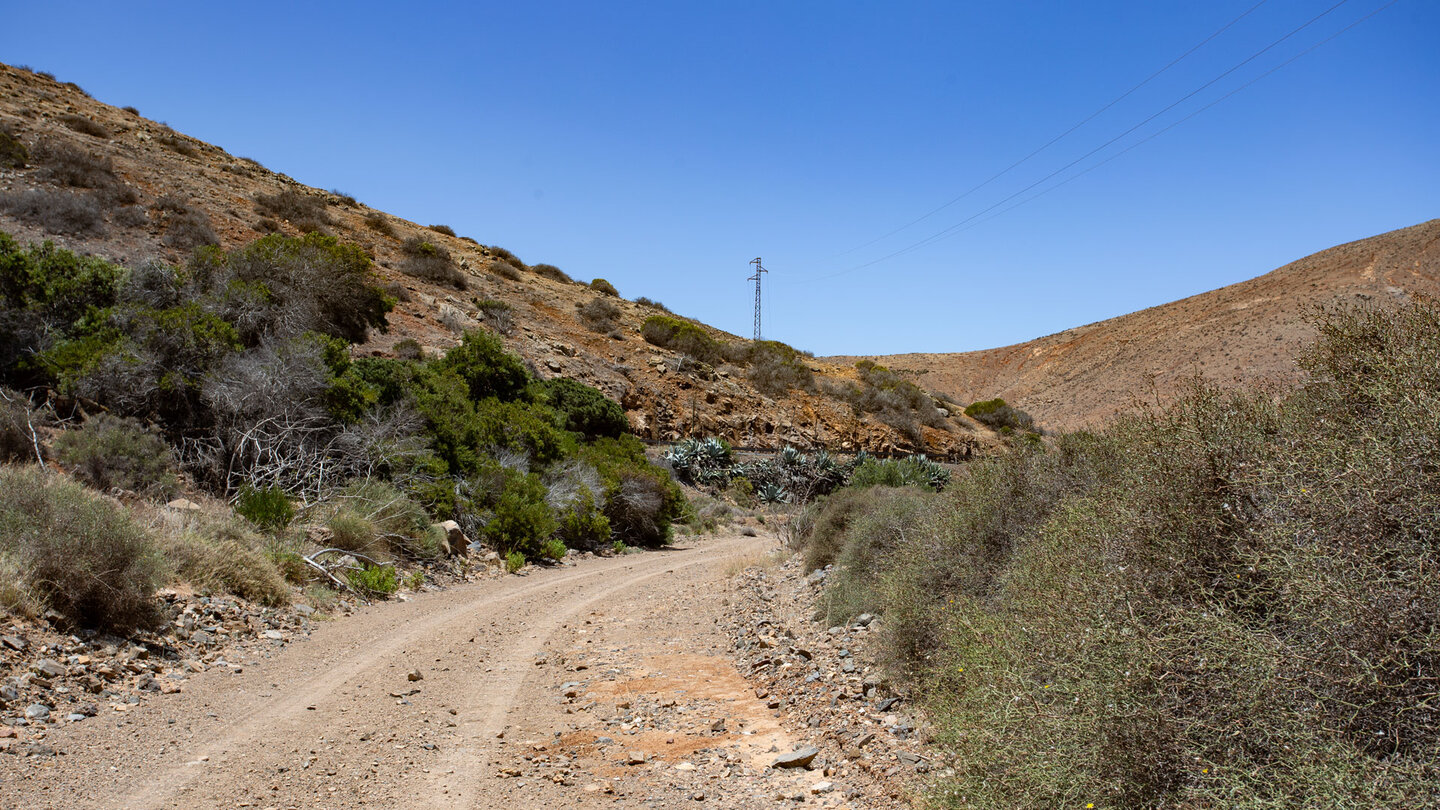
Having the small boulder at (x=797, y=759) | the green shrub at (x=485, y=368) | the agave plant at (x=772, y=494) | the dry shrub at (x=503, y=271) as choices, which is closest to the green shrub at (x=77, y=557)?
the small boulder at (x=797, y=759)

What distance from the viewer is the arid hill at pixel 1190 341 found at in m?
49.0

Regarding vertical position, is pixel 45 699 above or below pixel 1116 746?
below

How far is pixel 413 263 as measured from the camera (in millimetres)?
33656

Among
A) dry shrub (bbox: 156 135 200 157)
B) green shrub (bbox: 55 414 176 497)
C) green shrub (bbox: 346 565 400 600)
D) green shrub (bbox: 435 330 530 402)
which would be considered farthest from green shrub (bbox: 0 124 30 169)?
green shrub (bbox: 346 565 400 600)

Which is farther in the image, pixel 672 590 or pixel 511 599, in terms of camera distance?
pixel 672 590

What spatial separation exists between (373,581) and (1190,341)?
63611mm

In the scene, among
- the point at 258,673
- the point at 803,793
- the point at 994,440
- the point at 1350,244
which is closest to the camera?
the point at 803,793

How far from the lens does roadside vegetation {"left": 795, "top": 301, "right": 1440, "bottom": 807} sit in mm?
2744

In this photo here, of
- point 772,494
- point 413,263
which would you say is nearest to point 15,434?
point 772,494

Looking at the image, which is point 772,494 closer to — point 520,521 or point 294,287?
point 520,521

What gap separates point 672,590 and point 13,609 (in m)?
8.38

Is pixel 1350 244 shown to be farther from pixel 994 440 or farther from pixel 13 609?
pixel 13 609

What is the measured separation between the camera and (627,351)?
36.5 metres

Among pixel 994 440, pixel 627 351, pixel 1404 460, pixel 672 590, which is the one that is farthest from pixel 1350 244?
pixel 1404 460
